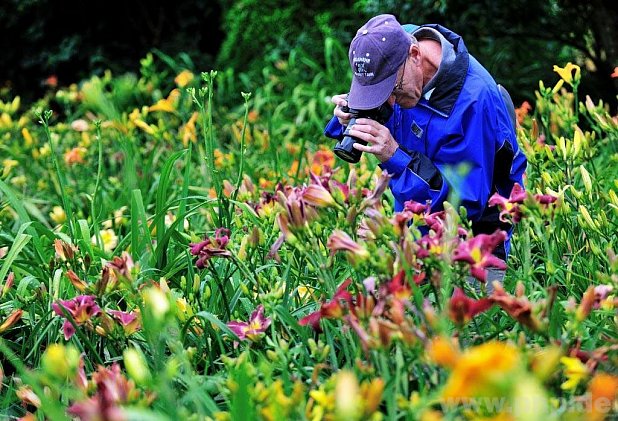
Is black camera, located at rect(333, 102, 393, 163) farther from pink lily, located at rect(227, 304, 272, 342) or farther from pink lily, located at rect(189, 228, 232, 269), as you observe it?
pink lily, located at rect(227, 304, 272, 342)

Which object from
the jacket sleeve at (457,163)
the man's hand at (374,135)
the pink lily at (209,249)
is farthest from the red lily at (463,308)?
the man's hand at (374,135)

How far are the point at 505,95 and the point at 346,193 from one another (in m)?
1.20

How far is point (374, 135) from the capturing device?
7.33ft

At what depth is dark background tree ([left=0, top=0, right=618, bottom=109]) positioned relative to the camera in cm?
482

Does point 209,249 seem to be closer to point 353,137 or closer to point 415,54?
point 353,137

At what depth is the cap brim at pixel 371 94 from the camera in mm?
2162

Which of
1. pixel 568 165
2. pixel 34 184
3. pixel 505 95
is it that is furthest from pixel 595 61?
pixel 34 184

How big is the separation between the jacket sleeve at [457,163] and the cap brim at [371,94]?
176 mm

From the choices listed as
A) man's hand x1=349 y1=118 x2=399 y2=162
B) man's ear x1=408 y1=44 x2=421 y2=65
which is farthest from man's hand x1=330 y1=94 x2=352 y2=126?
man's ear x1=408 y1=44 x2=421 y2=65

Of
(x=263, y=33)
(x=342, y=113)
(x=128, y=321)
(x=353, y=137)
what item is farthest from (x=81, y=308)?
(x=263, y=33)

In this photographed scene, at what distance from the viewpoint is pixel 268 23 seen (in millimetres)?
6148

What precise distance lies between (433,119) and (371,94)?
21cm

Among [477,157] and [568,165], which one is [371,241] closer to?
[477,157]

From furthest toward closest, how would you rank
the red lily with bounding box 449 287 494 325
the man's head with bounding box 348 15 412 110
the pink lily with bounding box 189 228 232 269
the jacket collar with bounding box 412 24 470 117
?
1. the jacket collar with bounding box 412 24 470 117
2. the man's head with bounding box 348 15 412 110
3. the pink lily with bounding box 189 228 232 269
4. the red lily with bounding box 449 287 494 325
